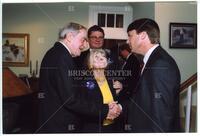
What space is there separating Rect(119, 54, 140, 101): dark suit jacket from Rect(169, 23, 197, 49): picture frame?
0.37 m

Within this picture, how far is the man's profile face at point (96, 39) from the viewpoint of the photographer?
2.93 metres

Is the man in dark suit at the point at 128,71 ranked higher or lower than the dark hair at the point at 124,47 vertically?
lower

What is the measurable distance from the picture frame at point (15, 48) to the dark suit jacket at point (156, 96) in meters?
1.03

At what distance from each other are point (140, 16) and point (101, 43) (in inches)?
16.2

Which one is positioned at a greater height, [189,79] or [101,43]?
[101,43]

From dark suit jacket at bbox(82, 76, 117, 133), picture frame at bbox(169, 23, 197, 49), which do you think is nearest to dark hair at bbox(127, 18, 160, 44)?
picture frame at bbox(169, 23, 197, 49)

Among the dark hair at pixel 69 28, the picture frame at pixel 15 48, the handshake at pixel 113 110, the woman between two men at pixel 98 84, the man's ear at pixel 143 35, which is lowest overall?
the handshake at pixel 113 110

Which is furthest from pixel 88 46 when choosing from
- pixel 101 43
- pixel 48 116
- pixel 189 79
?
pixel 189 79

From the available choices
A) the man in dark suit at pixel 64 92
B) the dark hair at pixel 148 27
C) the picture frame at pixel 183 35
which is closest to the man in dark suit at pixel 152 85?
the dark hair at pixel 148 27

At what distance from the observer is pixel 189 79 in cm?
298

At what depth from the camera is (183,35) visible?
9.70ft

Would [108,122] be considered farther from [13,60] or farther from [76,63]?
[13,60]

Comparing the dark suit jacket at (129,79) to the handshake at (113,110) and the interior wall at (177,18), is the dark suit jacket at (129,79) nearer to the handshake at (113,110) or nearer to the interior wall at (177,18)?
the handshake at (113,110)

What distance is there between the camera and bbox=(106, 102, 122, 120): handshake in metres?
2.95
